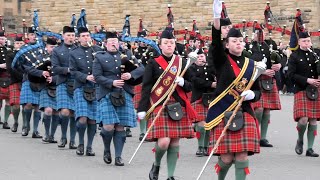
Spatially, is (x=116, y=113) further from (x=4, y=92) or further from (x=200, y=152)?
(x=4, y=92)

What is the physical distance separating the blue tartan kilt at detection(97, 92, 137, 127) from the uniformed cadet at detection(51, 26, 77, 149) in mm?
1868

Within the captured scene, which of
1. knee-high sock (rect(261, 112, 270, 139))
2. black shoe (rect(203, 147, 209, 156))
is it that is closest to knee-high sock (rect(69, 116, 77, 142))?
black shoe (rect(203, 147, 209, 156))

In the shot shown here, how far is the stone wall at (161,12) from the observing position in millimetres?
34000

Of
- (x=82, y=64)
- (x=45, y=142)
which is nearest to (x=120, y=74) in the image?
(x=82, y=64)

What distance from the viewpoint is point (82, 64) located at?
13.1 meters

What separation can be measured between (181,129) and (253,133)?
57.5 inches

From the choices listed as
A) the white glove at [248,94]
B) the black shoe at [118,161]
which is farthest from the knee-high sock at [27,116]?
the white glove at [248,94]

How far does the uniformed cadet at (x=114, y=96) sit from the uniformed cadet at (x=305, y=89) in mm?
2268

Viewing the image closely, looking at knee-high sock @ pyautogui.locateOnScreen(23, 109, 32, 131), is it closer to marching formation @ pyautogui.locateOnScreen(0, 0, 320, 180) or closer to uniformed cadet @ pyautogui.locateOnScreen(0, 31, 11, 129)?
marching formation @ pyautogui.locateOnScreen(0, 0, 320, 180)

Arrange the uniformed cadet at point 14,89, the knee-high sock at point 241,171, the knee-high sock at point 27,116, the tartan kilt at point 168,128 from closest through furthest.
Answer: the knee-high sock at point 241,171
the tartan kilt at point 168,128
the knee-high sock at point 27,116
the uniformed cadet at point 14,89

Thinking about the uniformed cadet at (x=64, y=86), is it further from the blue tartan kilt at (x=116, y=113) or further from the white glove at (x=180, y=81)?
→ the white glove at (x=180, y=81)

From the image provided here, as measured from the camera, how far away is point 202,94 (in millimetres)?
13305

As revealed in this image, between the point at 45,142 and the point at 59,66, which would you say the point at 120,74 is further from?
the point at 45,142

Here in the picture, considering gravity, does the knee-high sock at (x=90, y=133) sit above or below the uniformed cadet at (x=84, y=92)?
below
